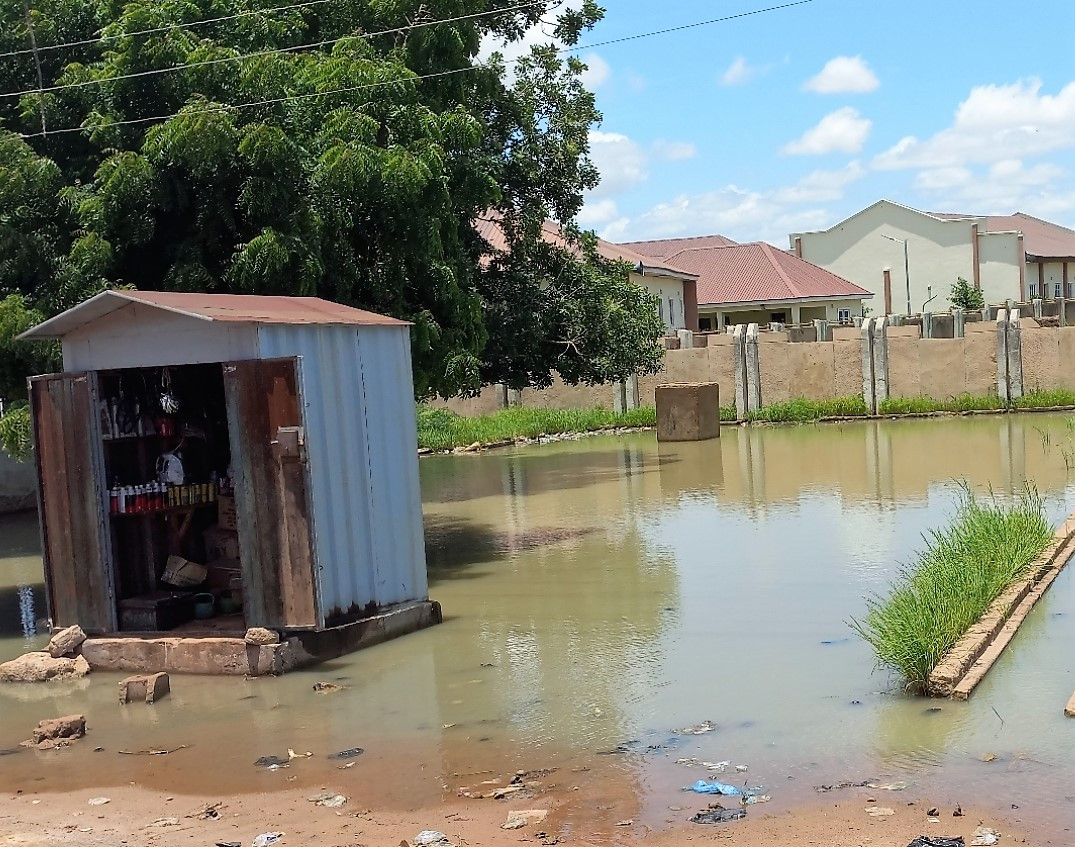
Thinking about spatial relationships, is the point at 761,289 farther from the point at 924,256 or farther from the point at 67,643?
the point at 67,643

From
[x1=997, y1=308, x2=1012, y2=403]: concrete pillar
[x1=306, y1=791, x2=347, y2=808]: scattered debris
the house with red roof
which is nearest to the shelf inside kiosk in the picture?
[x1=306, y1=791, x2=347, y2=808]: scattered debris

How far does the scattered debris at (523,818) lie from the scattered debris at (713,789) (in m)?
0.79

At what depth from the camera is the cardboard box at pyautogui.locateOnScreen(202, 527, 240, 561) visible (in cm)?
1177

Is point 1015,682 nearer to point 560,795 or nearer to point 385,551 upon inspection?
point 560,795

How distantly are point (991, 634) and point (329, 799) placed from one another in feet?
15.7

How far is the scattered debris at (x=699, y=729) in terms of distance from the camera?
25.4ft

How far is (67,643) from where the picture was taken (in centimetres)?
1062

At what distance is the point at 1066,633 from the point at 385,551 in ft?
17.3

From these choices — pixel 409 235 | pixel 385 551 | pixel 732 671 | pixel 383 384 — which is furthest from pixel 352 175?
pixel 732 671

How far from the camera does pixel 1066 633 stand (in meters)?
9.48

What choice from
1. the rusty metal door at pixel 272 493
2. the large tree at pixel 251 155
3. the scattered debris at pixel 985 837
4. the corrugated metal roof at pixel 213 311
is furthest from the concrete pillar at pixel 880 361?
the scattered debris at pixel 985 837

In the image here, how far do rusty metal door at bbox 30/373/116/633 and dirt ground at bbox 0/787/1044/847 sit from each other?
11.4ft

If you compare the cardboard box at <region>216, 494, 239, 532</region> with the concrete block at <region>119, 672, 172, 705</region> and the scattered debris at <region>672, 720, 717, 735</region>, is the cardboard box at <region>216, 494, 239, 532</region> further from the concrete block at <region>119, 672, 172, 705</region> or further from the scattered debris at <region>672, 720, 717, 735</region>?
the scattered debris at <region>672, 720, 717, 735</region>

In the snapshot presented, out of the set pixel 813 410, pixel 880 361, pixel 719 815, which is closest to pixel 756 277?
pixel 880 361
